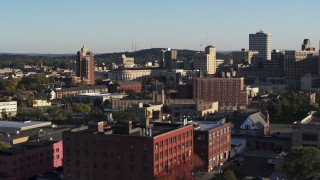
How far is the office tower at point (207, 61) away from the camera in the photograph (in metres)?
110

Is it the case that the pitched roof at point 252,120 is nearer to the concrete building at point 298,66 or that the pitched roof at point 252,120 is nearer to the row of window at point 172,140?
the row of window at point 172,140

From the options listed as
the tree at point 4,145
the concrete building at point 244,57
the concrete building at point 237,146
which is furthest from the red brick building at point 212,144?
the concrete building at point 244,57

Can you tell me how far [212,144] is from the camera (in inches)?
1212

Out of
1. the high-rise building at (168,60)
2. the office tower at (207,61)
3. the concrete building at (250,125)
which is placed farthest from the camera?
the high-rise building at (168,60)

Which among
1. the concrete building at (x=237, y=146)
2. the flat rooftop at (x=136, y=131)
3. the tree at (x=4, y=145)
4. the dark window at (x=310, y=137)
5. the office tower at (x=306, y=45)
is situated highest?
the office tower at (x=306, y=45)

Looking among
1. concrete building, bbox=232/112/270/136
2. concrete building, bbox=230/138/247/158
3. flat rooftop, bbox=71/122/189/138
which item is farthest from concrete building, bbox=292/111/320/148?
flat rooftop, bbox=71/122/189/138

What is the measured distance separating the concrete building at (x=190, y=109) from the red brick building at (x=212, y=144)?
21.1m

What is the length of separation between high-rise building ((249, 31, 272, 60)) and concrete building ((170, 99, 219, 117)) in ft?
326

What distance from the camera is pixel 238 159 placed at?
32.4 meters

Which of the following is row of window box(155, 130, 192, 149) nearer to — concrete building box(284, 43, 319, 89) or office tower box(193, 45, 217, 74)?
concrete building box(284, 43, 319, 89)

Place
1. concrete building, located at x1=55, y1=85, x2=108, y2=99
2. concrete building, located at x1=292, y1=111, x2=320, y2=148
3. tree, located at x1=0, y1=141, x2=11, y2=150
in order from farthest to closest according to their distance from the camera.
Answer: concrete building, located at x1=55, y1=85, x2=108, y2=99 → concrete building, located at x1=292, y1=111, x2=320, y2=148 → tree, located at x1=0, y1=141, x2=11, y2=150

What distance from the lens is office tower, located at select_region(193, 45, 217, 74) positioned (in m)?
110

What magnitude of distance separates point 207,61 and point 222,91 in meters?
46.6

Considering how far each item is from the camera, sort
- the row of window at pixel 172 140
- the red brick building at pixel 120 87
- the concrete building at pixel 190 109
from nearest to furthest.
Result: the row of window at pixel 172 140
the concrete building at pixel 190 109
the red brick building at pixel 120 87
